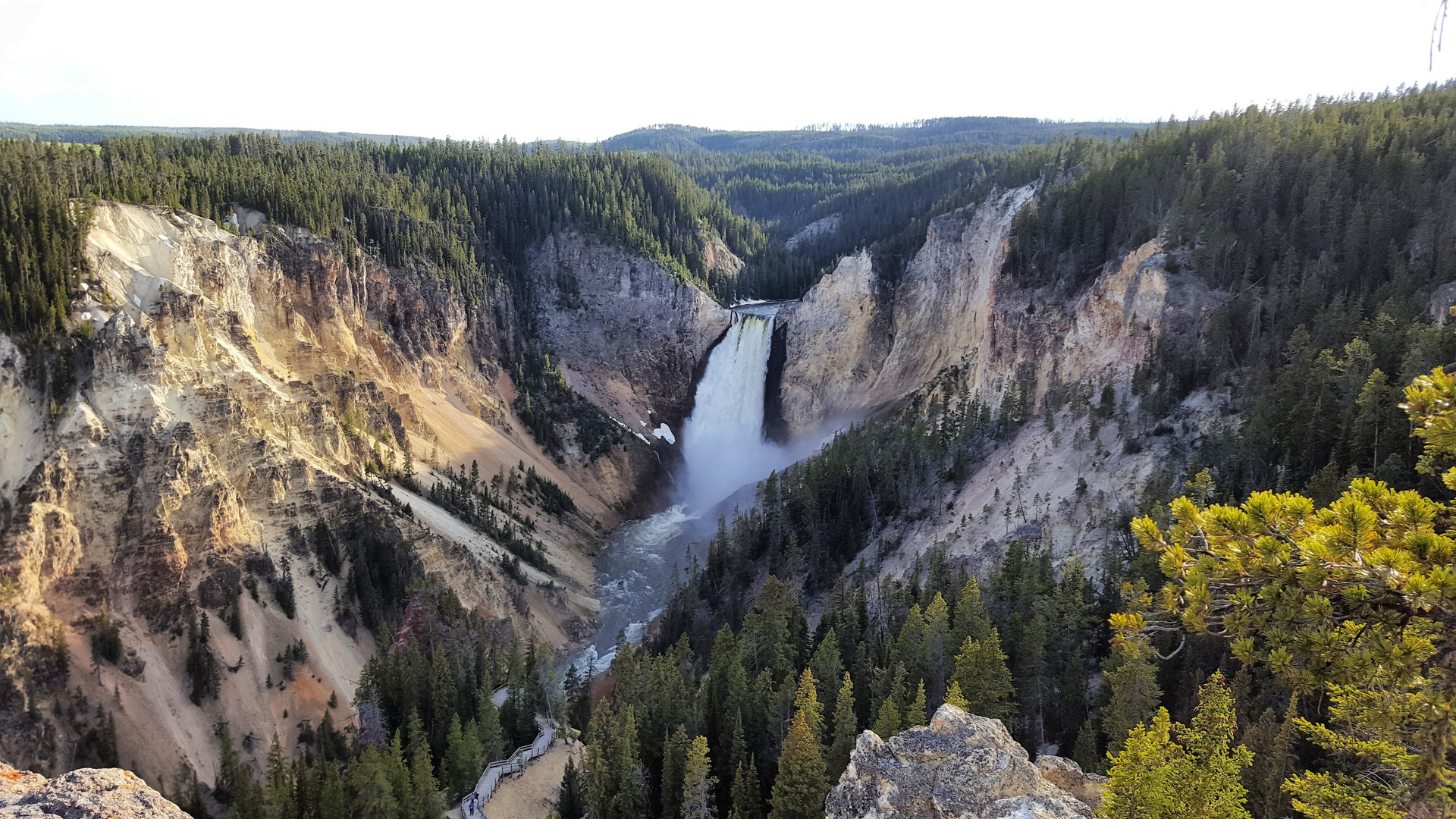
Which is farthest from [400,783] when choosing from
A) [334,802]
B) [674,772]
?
[674,772]

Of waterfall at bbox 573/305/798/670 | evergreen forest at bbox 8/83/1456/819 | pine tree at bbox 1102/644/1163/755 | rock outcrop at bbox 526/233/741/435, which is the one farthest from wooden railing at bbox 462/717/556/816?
rock outcrop at bbox 526/233/741/435

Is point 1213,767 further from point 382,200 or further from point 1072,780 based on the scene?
point 382,200

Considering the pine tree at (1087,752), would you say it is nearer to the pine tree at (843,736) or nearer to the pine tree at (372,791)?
the pine tree at (843,736)

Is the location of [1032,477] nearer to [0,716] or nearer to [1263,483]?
[1263,483]

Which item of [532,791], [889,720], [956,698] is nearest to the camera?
[956,698]

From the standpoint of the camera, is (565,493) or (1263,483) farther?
(565,493)

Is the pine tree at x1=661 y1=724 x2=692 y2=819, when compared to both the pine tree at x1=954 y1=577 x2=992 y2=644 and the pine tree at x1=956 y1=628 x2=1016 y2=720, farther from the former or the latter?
the pine tree at x1=954 y1=577 x2=992 y2=644

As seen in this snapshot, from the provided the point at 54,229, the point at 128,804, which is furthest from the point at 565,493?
the point at 128,804
